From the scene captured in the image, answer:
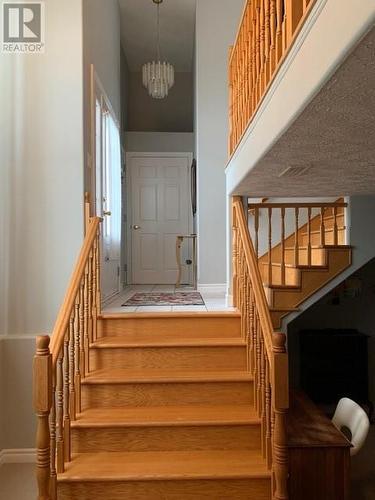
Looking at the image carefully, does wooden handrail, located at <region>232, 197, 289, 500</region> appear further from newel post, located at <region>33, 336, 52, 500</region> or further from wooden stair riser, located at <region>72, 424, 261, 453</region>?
newel post, located at <region>33, 336, 52, 500</region>

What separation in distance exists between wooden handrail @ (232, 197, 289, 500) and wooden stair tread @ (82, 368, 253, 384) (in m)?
0.16

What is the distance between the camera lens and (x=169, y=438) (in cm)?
286

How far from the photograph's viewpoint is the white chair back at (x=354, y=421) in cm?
287

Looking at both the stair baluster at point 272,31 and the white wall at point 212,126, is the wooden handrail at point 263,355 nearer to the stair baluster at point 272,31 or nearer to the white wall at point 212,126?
the stair baluster at point 272,31

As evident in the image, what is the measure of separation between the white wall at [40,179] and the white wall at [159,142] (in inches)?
142

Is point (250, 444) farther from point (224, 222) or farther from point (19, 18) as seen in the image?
point (19, 18)

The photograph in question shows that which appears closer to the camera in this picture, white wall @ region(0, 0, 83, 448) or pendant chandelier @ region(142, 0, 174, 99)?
white wall @ region(0, 0, 83, 448)

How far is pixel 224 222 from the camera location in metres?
5.42

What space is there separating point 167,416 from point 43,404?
0.96 meters

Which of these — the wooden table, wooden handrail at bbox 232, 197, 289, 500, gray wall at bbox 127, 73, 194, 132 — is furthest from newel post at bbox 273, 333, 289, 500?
gray wall at bbox 127, 73, 194, 132

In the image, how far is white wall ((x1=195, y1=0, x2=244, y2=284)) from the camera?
5383 mm

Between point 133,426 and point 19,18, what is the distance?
3.23 meters

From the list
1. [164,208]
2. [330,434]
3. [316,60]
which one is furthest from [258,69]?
[164,208]

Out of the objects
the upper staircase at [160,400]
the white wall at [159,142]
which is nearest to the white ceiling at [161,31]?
the white wall at [159,142]
